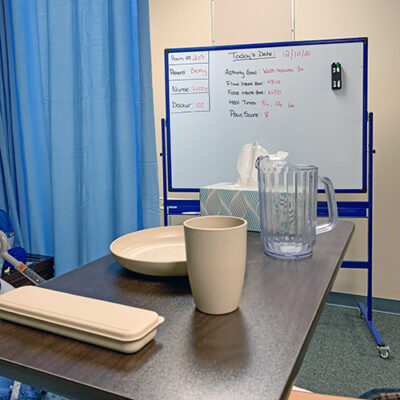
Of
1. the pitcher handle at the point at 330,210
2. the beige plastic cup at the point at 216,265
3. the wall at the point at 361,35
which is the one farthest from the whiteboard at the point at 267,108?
the beige plastic cup at the point at 216,265

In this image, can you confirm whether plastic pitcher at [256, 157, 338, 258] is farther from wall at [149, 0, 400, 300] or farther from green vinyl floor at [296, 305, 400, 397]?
wall at [149, 0, 400, 300]

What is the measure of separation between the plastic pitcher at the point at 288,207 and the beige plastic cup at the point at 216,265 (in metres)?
0.28

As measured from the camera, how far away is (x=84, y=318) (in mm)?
418

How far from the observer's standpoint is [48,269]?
1.89 meters

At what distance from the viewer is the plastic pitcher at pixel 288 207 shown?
0.75 meters

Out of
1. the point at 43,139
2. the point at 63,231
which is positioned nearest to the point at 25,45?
the point at 43,139

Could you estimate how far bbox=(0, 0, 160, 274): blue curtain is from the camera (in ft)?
5.72

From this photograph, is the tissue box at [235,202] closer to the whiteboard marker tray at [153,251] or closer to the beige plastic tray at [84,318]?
the whiteboard marker tray at [153,251]

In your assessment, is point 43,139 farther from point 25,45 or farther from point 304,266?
point 304,266

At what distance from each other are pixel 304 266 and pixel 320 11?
6.51 ft

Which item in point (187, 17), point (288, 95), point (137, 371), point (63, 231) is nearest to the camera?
point (137, 371)

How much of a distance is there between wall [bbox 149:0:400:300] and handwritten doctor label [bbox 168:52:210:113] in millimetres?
421

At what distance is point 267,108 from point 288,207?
53.7 inches

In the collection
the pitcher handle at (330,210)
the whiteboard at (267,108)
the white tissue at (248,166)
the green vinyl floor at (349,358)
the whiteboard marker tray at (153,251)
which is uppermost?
the whiteboard at (267,108)
